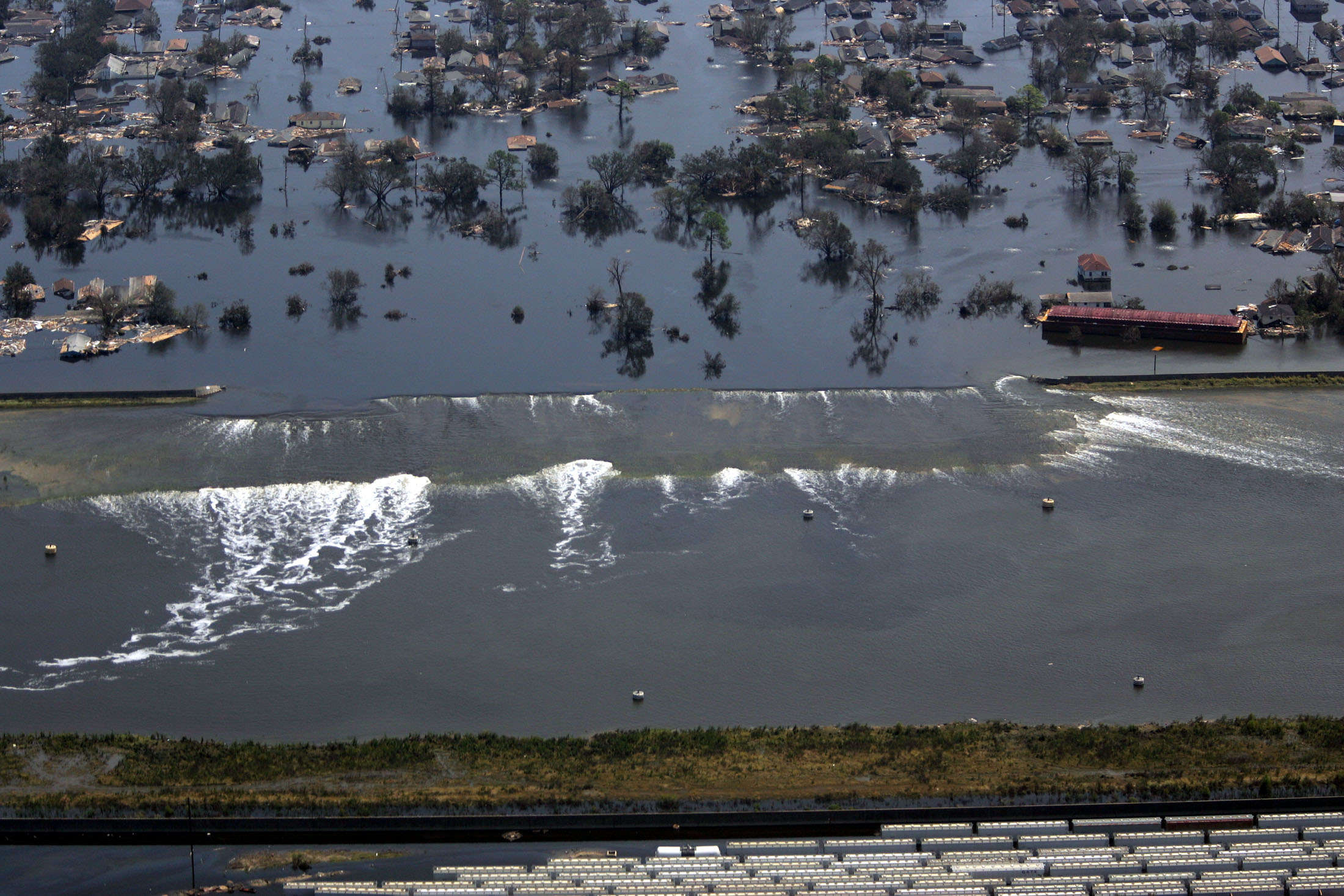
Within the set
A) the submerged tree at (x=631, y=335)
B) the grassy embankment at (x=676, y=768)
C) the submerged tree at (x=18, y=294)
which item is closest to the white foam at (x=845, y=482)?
the submerged tree at (x=631, y=335)

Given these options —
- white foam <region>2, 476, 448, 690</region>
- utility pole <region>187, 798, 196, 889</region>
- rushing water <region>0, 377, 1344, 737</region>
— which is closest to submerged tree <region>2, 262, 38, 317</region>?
rushing water <region>0, 377, 1344, 737</region>

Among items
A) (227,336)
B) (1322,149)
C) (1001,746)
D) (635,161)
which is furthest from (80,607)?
(1322,149)

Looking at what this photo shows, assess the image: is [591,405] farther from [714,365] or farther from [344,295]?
[344,295]

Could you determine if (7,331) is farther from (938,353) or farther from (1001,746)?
(1001,746)

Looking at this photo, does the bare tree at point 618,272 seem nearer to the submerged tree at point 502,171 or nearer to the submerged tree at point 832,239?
the submerged tree at point 832,239

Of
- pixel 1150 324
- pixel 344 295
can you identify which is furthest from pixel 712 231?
pixel 1150 324
